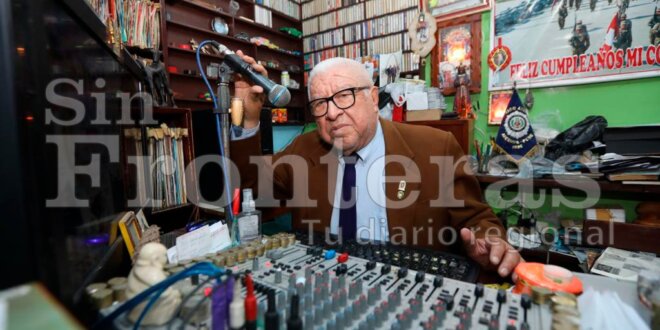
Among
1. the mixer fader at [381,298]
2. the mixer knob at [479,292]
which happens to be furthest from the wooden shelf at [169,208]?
the mixer knob at [479,292]

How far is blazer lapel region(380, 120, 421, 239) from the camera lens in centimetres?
125

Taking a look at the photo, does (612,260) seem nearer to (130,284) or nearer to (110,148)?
(130,284)

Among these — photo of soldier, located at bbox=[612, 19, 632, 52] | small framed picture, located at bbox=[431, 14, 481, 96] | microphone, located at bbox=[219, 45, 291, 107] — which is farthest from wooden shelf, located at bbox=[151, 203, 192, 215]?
photo of soldier, located at bbox=[612, 19, 632, 52]

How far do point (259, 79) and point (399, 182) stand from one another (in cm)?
70

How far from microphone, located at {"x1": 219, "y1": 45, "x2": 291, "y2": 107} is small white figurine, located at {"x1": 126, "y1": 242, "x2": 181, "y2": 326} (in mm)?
519

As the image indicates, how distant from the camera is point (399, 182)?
Answer: 1.29 m

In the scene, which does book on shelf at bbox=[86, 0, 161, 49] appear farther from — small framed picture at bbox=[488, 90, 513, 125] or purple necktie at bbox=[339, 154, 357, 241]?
small framed picture at bbox=[488, 90, 513, 125]

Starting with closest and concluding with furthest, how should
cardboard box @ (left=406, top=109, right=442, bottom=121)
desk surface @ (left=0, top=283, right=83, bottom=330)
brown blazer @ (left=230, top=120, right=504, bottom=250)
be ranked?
desk surface @ (left=0, top=283, right=83, bottom=330)
brown blazer @ (left=230, top=120, right=504, bottom=250)
cardboard box @ (left=406, top=109, right=442, bottom=121)

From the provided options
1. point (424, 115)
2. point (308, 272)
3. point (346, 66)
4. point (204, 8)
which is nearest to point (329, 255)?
point (308, 272)

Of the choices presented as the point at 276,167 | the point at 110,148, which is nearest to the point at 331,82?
the point at 276,167

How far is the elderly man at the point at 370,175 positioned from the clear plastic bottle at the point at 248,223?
0.32 m

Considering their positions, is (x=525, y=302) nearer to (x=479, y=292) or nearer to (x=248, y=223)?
(x=479, y=292)

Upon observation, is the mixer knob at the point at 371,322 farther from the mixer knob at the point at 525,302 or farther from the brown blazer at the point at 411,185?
the brown blazer at the point at 411,185

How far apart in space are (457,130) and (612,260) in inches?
44.8
